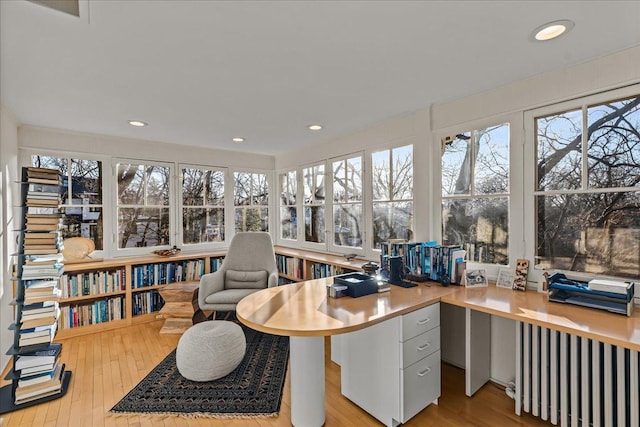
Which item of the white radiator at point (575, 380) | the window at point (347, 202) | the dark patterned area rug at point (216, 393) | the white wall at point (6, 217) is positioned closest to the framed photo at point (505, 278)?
the white radiator at point (575, 380)

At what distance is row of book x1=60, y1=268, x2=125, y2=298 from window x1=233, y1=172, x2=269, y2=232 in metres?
1.64

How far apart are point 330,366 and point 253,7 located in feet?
→ 8.56

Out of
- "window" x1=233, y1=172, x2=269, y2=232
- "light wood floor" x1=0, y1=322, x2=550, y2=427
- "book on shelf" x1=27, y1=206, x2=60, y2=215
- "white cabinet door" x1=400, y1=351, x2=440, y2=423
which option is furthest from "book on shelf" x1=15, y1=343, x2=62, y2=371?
"window" x1=233, y1=172, x2=269, y2=232

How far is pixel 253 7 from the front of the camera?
1.38 meters

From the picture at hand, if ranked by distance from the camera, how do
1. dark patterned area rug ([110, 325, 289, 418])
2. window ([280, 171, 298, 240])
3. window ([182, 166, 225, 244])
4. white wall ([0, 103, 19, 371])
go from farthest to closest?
window ([280, 171, 298, 240])
window ([182, 166, 225, 244])
white wall ([0, 103, 19, 371])
dark patterned area rug ([110, 325, 289, 418])

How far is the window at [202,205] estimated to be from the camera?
418cm

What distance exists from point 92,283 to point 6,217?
100 centimetres

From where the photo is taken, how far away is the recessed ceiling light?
1514 millimetres

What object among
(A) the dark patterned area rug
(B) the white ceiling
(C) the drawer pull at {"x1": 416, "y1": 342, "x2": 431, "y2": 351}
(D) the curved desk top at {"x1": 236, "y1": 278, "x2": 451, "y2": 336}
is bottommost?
(A) the dark patterned area rug

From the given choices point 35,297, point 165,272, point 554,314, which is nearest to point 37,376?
point 35,297

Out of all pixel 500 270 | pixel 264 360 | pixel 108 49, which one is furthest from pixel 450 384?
pixel 108 49

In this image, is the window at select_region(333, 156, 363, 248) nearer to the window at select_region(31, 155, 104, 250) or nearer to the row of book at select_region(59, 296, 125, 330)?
the row of book at select_region(59, 296, 125, 330)

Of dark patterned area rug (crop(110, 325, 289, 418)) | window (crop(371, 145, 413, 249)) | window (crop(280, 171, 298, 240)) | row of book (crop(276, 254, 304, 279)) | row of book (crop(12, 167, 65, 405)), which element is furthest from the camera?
window (crop(280, 171, 298, 240))

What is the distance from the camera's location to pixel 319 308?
1.77 metres
